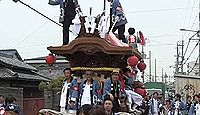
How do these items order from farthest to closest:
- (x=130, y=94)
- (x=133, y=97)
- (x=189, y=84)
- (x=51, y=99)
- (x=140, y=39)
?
(x=189, y=84)
(x=51, y=99)
(x=140, y=39)
(x=133, y=97)
(x=130, y=94)

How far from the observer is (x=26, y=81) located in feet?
83.8

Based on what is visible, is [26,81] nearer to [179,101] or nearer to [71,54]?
[179,101]

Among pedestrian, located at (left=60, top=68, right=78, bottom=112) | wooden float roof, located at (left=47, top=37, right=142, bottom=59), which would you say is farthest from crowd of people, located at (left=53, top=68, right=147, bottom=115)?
wooden float roof, located at (left=47, top=37, right=142, bottom=59)

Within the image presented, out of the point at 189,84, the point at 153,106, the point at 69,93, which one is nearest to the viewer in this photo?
the point at 69,93

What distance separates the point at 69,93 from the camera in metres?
9.44

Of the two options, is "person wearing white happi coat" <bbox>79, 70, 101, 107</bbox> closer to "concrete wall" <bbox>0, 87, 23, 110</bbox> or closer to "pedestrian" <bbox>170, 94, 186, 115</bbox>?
"concrete wall" <bbox>0, 87, 23, 110</bbox>

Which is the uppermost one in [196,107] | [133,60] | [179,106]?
[133,60]

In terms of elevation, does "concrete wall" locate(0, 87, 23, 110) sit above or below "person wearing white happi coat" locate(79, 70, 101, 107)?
below

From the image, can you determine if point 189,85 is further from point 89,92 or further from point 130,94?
point 89,92

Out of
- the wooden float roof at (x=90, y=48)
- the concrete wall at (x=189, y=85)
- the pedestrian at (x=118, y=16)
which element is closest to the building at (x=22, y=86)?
the pedestrian at (x=118, y=16)

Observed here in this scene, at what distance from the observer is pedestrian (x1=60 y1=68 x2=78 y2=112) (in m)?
9.19

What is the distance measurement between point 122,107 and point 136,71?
10.0 ft

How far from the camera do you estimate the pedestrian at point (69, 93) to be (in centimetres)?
919

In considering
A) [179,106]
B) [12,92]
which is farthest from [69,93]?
[179,106]
